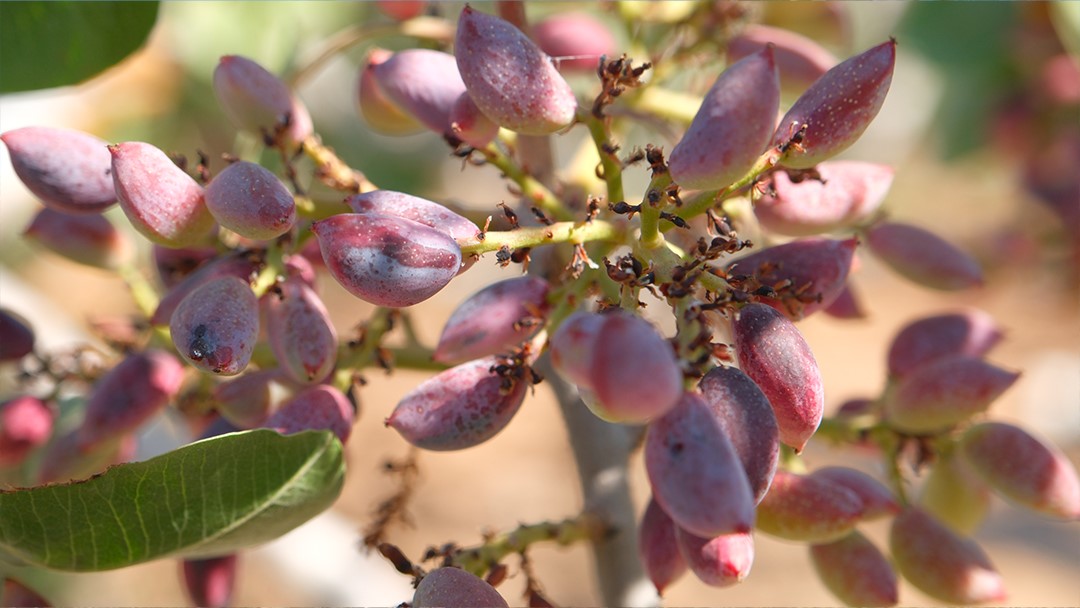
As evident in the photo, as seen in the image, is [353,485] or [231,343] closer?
[231,343]

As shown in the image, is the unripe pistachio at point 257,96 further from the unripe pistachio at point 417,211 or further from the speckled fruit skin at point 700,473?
the speckled fruit skin at point 700,473

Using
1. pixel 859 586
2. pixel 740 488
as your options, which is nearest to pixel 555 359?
pixel 740 488

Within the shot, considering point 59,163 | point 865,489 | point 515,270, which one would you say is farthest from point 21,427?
point 515,270

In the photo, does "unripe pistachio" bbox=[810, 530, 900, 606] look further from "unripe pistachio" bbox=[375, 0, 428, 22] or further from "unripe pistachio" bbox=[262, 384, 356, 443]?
"unripe pistachio" bbox=[375, 0, 428, 22]

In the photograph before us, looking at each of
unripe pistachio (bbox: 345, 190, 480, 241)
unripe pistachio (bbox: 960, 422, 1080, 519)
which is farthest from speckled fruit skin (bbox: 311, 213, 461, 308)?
unripe pistachio (bbox: 960, 422, 1080, 519)

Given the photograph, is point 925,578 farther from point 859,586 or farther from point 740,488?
point 740,488

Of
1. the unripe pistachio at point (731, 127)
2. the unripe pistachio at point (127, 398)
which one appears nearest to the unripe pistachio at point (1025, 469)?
the unripe pistachio at point (731, 127)
